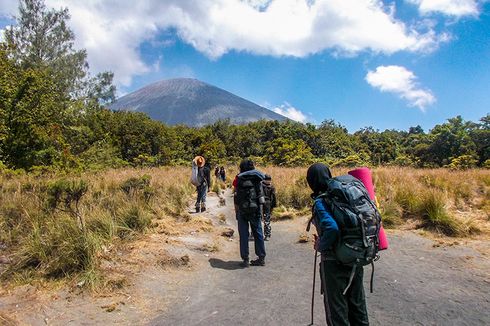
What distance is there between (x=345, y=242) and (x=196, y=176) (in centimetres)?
780

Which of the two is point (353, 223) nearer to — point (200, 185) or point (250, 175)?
point (250, 175)

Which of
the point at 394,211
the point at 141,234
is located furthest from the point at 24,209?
the point at 394,211

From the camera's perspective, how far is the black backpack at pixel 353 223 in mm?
2818

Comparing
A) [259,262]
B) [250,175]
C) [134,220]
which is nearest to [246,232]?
[259,262]

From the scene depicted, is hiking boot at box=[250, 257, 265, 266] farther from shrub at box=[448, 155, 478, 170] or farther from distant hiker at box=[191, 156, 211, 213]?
shrub at box=[448, 155, 478, 170]

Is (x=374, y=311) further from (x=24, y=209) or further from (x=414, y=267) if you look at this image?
(x=24, y=209)

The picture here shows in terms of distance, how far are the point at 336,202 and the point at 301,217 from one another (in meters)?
7.91

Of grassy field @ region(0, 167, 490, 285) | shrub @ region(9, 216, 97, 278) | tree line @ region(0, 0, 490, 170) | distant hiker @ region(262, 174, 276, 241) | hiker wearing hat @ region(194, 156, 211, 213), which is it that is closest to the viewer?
shrub @ region(9, 216, 97, 278)

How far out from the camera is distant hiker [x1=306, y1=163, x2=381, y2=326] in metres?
2.82

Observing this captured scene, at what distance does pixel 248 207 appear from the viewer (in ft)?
20.2

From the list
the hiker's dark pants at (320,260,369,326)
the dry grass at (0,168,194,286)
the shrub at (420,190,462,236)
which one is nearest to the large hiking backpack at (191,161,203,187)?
the dry grass at (0,168,194,286)

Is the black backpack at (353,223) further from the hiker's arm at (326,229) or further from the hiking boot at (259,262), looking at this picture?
the hiking boot at (259,262)

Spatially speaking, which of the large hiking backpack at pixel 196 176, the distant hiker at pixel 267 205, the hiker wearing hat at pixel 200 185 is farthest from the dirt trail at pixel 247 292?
the hiker wearing hat at pixel 200 185

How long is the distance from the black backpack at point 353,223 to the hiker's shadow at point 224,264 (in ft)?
12.0
